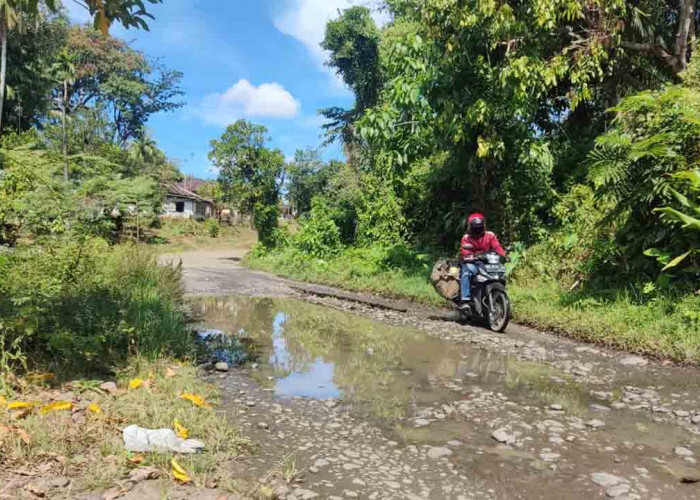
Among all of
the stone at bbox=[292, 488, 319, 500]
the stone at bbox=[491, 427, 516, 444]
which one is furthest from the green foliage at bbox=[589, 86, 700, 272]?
the stone at bbox=[292, 488, 319, 500]

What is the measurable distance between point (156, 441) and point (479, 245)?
646cm

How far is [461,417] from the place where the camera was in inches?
173

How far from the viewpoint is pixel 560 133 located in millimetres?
13688

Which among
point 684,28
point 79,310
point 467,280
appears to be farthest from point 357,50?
point 79,310

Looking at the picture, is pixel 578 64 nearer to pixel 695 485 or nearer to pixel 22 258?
pixel 695 485

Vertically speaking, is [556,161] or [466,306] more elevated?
[556,161]

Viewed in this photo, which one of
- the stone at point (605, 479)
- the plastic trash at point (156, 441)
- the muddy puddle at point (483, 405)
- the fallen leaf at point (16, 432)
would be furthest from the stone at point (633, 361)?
the fallen leaf at point (16, 432)

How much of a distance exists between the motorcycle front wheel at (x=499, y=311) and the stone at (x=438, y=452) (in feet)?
15.0

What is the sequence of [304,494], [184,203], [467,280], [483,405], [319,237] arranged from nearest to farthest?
1. [304,494]
2. [483,405]
3. [467,280]
4. [319,237]
5. [184,203]

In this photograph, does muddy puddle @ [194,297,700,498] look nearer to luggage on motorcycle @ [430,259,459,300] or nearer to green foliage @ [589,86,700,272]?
luggage on motorcycle @ [430,259,459,300]

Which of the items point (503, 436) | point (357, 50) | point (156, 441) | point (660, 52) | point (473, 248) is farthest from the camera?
point (357, 50)

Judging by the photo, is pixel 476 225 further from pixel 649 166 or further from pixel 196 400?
pixel 196 400

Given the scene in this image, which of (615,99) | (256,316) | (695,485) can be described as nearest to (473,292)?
(256,316)

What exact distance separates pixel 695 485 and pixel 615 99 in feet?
39.8
